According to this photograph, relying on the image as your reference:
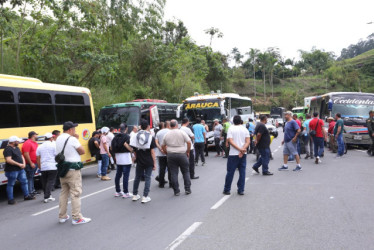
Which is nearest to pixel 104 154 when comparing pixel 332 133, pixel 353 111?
pixel 332 133

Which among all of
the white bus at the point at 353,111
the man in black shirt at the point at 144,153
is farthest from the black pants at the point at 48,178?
the white bus at the point at 353,111

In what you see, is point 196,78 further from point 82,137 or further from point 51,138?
point 51,138

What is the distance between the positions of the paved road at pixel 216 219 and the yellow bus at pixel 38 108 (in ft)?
6.64

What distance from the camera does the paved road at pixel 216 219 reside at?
4.84 meters

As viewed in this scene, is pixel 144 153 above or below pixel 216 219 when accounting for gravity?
above

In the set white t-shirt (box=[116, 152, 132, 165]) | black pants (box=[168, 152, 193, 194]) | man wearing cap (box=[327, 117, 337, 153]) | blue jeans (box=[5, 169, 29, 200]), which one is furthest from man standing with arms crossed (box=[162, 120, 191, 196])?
man wearing cap (box=[327, 117, 337, 153])

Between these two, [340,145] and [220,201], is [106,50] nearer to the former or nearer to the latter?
[340,145]

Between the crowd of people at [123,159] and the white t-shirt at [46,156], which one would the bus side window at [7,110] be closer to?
the crowd of people at [123,159]

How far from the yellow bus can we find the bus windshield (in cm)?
344

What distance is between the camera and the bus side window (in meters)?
8.84

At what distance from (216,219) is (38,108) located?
7089 millimetres

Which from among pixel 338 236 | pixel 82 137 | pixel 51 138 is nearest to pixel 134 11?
pixel 82 137

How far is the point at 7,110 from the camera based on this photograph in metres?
9.00

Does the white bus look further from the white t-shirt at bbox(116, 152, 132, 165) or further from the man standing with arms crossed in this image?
the white t-shirt at bbox(116, 152, 132, 165)
